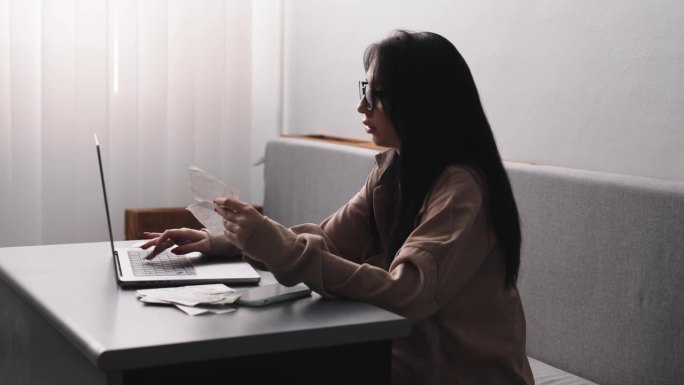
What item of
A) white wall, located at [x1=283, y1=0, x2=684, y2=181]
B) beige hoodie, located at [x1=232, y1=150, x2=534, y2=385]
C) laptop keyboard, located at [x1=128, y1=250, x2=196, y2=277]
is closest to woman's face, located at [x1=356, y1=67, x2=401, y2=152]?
beige hoodie, located at [x1=232, y1=150, x2=534, y2=385]

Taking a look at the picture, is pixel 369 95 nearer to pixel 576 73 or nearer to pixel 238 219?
pixel 238 219

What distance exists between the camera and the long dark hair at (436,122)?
154 cm

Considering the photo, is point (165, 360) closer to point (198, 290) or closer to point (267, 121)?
point (198, 290)

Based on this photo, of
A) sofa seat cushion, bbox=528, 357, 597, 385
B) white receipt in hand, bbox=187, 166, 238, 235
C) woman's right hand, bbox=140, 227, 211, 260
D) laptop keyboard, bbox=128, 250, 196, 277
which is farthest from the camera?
sofa seat cushion, bbox=528, 357, 597, 385

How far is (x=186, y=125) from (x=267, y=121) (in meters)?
0.36

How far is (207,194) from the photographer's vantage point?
57.8 inches

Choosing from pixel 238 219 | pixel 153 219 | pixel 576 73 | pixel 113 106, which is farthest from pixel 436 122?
pixel 113 106

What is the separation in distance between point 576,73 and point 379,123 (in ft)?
2.96

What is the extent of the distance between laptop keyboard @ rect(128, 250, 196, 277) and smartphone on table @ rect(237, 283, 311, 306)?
0.19 meters

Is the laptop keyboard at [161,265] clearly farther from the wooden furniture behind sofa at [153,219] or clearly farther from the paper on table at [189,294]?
the wooden furniture behind sofa at [153,219]

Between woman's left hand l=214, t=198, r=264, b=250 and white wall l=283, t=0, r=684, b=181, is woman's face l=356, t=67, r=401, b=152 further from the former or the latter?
white wall l=283, t=0, r=684, b=181

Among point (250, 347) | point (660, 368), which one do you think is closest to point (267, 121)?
point (660, 368)

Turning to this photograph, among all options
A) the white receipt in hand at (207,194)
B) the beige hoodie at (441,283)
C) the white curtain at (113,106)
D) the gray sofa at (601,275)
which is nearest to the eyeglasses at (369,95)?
the beige hoodie at (441,283)

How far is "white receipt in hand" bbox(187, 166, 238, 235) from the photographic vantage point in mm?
1456
